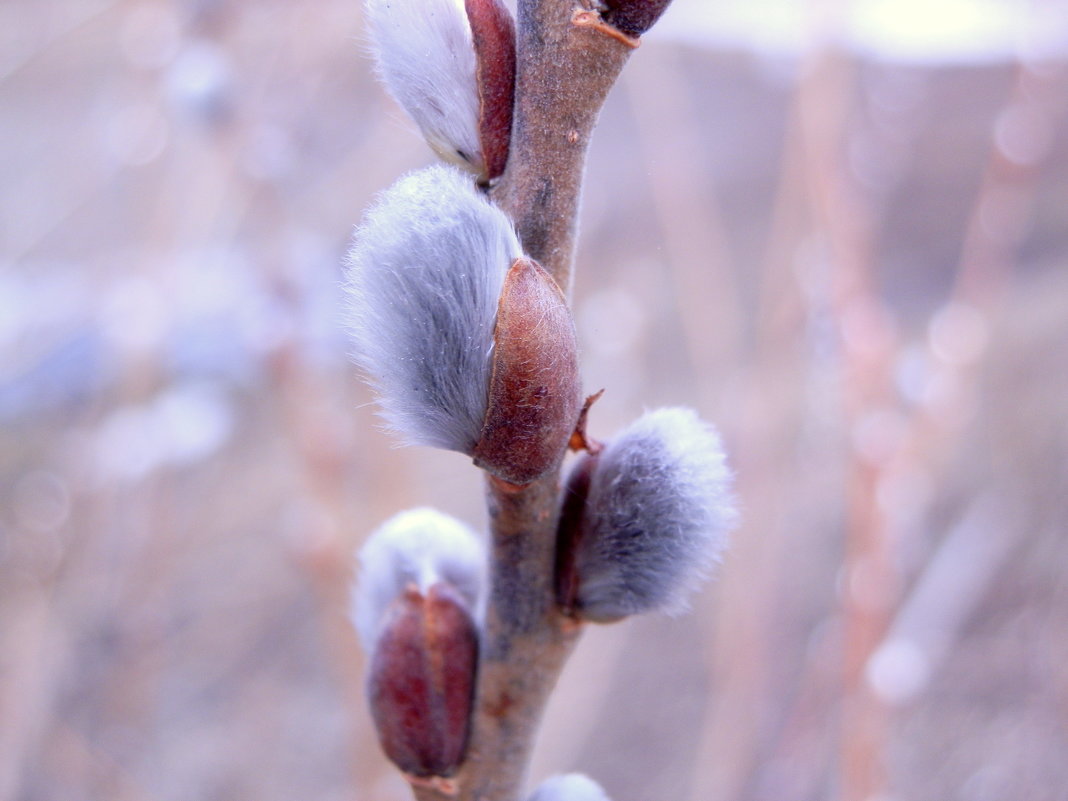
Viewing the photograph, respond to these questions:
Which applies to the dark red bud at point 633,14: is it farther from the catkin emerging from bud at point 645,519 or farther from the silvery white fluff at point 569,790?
the silvery white fluff at point 569,790

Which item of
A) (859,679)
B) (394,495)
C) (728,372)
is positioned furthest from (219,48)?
(728,372)

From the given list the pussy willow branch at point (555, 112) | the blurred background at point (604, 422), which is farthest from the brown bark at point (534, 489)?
the blurred background at point (604, 422)

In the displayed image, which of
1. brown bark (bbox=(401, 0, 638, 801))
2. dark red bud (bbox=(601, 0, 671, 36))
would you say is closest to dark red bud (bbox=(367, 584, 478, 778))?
brown bark (bbox=(401, 0, 638, 801))

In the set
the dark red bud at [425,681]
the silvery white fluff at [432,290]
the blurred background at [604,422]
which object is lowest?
the blurred background at [604,422]

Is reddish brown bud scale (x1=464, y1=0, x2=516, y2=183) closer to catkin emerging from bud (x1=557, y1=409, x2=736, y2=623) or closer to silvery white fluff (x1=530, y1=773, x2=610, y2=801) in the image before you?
catkin emerging from bud (x1=557, y1=409, x2=736, y2=623)

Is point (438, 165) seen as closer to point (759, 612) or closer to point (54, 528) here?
point (759, 612)

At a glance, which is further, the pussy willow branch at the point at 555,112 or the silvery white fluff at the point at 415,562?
the silvery white fluff at the point at 415,562
